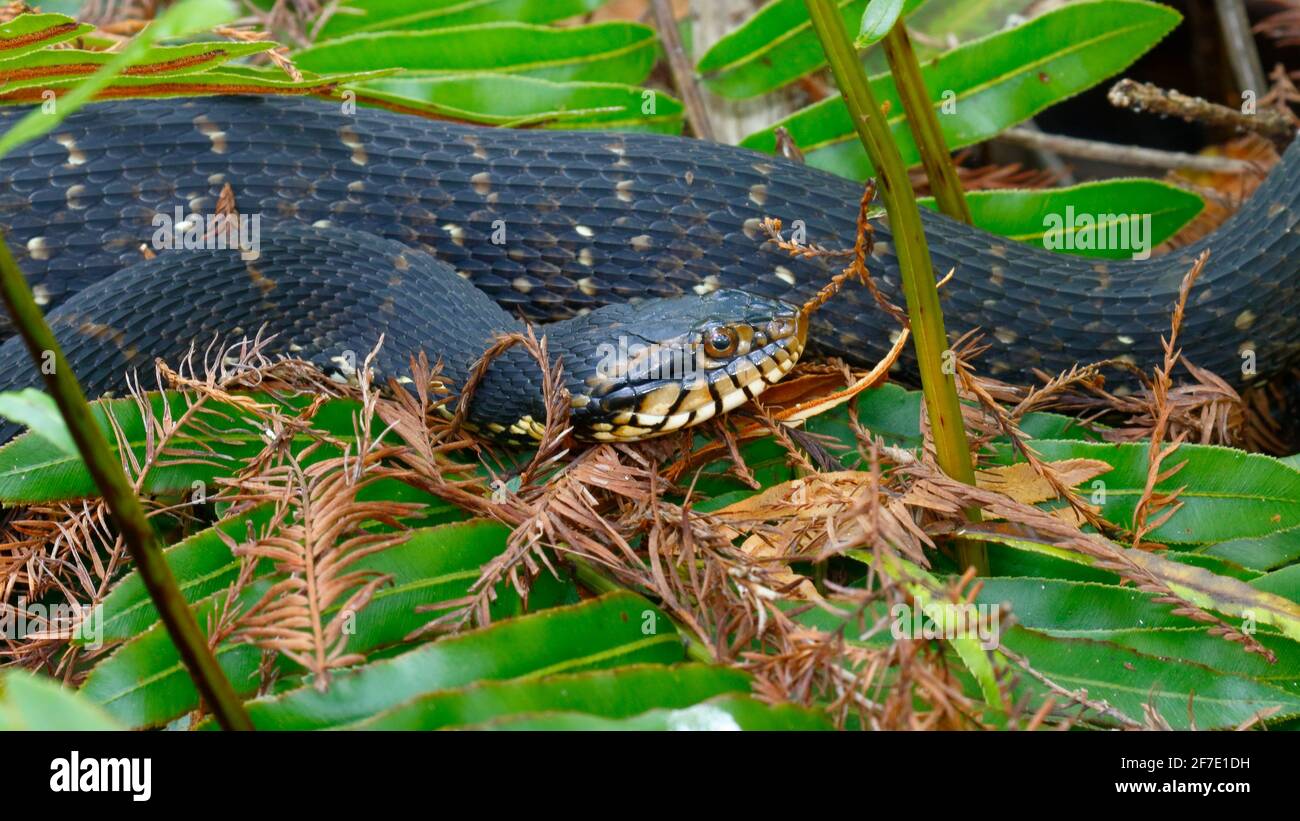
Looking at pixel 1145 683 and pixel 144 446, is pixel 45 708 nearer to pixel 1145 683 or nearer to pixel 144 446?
pixel 144 446

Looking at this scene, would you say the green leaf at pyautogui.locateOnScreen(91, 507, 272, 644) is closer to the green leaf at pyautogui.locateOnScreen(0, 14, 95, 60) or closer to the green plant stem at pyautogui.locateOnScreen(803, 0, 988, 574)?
the green leaf at pyautogui.locateOnScreen(0, 14, 95, 60)

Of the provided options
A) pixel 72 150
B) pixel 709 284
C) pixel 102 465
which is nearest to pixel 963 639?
pixel 102 465

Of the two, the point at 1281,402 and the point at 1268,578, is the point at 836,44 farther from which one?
the point at 1281,402

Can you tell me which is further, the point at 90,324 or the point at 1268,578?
the point at 90,324

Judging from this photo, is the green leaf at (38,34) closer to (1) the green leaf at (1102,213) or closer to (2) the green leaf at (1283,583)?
(1) the green leaf at (1102,213)

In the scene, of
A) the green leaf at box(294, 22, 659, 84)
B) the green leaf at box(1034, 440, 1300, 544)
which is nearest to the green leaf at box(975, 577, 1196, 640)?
the green leaf at box(1034, 440, 1300, 544)
